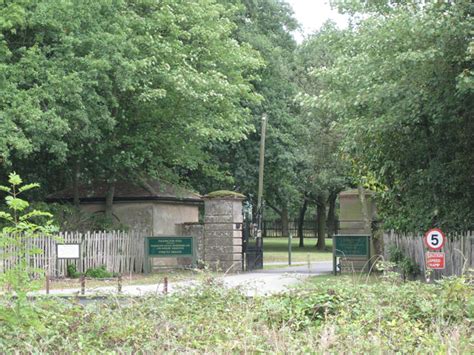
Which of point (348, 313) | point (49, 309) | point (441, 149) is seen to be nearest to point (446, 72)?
point (441, 149)

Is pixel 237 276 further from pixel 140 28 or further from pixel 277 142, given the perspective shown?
pixel 277 142

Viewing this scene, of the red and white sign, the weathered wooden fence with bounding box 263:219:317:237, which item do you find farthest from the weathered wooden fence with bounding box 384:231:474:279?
the weathered wooden fence with bounding box 263:219:317:237

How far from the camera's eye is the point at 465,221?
849 inches

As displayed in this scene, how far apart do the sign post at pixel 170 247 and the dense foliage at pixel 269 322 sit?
17540 mm

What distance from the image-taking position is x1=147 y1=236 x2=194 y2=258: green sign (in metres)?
28.4

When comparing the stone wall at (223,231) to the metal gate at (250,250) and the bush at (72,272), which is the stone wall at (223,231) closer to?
the metal gate at (250,250)

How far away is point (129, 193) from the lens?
32031mm

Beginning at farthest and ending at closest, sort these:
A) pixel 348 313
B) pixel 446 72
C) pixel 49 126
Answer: pixel 49 126 < pixel 446 72 < pixel 348 313

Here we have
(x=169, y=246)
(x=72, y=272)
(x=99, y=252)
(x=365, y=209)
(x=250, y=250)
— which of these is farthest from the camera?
(x=250, y=250)

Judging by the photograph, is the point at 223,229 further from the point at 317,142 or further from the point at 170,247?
the point at 317,142

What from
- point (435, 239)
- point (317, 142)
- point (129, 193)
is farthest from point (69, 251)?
point (317, 142)

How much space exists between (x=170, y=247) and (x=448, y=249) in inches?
447

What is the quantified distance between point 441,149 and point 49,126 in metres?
11.3

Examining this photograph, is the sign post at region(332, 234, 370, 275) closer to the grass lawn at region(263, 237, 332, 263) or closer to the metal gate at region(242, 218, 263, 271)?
the metal gate at region(242, 218, 263, 271)
